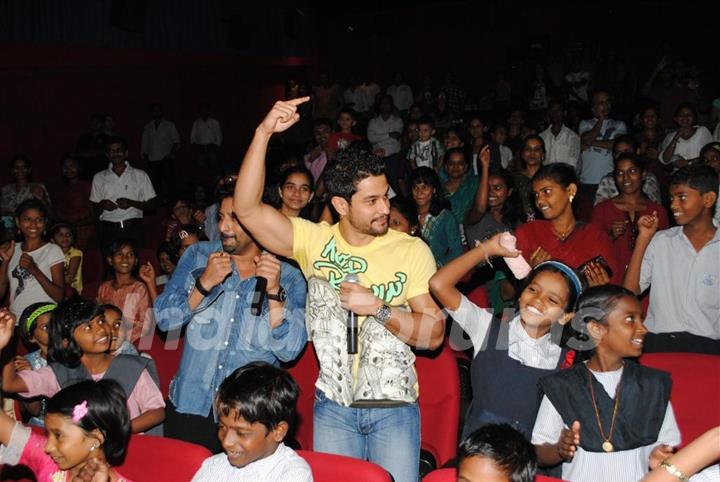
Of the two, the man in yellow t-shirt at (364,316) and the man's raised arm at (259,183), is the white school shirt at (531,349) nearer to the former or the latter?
the man in yellow t-shirt at (364,316)

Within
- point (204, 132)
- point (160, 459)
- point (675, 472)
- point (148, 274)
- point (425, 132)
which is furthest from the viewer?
point (204, 132)

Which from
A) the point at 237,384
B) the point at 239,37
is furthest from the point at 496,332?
the point at 239,37

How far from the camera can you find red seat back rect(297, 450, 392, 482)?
→ 239 centimetres

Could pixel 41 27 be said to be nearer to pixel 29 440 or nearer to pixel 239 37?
pixel 239 37

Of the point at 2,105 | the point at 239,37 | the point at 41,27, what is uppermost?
the point at 239,37

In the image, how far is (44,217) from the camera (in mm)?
4754

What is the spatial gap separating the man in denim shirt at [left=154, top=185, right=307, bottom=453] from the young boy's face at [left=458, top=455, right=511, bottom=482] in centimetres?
96

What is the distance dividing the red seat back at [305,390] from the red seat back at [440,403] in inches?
20.1

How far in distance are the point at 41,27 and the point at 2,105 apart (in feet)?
3.27

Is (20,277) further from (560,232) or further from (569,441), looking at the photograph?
(569,441)

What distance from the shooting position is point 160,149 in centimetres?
1096

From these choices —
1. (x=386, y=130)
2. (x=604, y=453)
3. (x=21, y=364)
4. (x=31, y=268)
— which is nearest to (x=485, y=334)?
(x=604, y=453)

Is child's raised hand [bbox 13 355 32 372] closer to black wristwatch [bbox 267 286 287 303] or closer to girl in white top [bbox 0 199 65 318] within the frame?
black wristwatch [bbox 267 286 287 303]

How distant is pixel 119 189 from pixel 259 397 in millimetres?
4556
